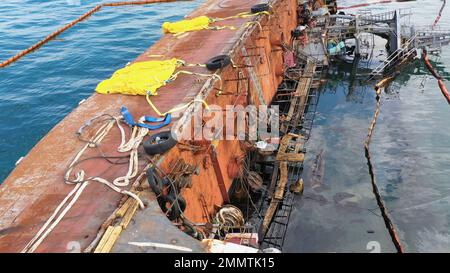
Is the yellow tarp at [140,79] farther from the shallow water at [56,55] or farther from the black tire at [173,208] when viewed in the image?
the shallow water at [56,55]

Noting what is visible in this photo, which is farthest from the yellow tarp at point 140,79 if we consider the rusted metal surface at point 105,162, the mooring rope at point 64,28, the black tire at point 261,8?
the mooring rope at point 64,28

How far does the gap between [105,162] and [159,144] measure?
1.95 m

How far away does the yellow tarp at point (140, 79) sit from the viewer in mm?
15148

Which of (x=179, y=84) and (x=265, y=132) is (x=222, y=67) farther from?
(x=265, y=132)

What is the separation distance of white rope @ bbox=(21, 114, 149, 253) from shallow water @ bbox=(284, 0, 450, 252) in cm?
1010

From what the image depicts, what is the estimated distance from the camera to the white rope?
865 centimetres

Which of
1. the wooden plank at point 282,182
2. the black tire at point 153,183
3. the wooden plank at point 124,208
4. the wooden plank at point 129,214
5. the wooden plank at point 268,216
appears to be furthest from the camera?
the wooden plank at point 282,182

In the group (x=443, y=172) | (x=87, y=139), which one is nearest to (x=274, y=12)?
(x=443, y=172)

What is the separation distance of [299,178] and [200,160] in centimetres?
984

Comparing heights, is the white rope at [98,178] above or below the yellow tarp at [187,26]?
below

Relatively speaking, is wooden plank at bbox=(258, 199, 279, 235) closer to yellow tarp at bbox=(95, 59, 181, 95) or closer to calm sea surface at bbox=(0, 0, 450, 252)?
calm sea surface at bbox=(0, 0, 450, 252)

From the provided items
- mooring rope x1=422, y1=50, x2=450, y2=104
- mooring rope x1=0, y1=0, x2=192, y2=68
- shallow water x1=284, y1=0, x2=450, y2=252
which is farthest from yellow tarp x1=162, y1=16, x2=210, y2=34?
mooring rope x1=422, y1=50, x2=450, y2=104

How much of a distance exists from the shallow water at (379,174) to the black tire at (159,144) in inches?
383
